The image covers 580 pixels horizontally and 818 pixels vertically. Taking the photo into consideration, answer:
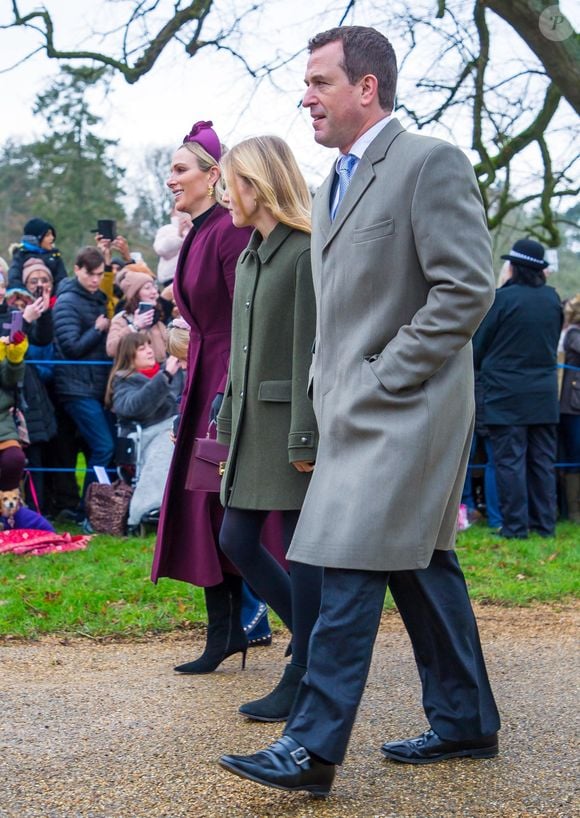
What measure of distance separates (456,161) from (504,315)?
5988 millimetres

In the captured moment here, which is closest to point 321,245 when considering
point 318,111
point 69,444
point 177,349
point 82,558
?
point 318,111

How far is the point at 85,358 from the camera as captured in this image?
9.39m

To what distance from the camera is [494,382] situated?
918cm

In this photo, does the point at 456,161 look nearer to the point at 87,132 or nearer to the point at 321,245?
the point at 321,245

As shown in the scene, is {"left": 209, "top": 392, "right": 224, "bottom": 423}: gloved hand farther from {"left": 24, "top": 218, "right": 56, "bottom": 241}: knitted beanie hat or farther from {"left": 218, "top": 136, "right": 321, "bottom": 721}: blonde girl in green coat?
{"left": 24, "top": 218, "right": 56, "bottom": 241}: knitted beanie hat

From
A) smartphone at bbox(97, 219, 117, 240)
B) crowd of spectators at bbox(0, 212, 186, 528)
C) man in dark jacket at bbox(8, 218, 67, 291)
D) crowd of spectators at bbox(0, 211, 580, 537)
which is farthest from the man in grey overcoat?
smartphone at bbox(97, 219, 117, 240)

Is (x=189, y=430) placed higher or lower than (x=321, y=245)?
lower

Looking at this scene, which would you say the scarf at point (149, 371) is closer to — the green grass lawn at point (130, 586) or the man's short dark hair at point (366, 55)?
the green grass lawn at point (130, 586)

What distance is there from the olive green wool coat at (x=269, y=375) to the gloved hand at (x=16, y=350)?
14.1 feet

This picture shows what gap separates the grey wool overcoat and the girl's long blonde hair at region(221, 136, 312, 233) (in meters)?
0.80

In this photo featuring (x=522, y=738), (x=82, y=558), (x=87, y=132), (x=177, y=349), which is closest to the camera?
(x=522, y=738)

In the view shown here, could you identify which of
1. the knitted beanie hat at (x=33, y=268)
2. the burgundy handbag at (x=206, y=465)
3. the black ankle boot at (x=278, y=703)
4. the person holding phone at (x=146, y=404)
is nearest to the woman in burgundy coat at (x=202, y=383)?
the burgundy handbag at (x=206, y=465)

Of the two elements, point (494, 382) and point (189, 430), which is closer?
point (189, 430)

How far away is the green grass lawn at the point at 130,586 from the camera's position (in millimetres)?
5840
